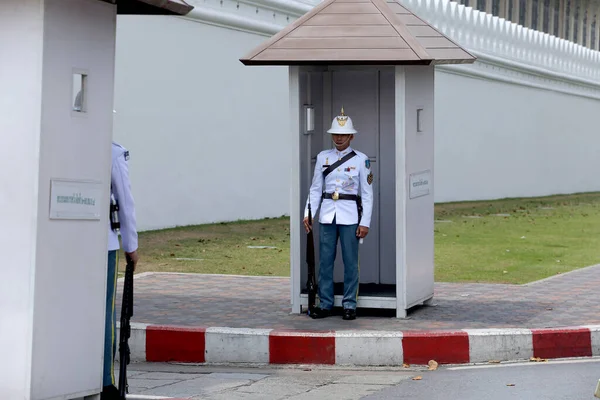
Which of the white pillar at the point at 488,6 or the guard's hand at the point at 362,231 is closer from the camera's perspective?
the guard's hand at the point at 362,231

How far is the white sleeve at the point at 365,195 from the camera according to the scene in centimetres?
984

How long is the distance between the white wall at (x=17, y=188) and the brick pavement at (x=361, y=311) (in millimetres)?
3426

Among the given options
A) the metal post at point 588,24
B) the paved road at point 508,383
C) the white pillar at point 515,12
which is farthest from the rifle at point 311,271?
the metal post at point 588,24

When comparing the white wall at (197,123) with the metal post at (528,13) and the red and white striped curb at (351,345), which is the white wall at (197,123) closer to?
the red and white striped curb at (351,345)

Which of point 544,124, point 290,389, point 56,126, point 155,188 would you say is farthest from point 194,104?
point 544,124

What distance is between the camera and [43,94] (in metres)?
6.00

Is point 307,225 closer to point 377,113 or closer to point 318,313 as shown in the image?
point 318,313

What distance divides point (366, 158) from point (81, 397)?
13.8ft

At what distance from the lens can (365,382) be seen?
A: 7984 millimetres

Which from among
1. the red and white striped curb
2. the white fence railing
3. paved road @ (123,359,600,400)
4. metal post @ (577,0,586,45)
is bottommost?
paved road @ (123,359,600,400)

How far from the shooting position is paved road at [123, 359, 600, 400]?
739 centimetres

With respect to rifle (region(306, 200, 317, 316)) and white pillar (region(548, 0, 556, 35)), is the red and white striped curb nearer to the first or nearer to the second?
rifle (region(306, 200, 317, 316))

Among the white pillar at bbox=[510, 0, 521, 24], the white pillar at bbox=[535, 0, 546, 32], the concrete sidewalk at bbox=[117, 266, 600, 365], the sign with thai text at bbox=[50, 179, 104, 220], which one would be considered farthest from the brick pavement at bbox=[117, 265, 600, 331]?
the white pillar at bbox=[535, 0, 546, 32]

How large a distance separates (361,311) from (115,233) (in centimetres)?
394
